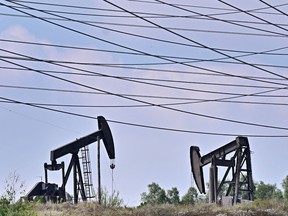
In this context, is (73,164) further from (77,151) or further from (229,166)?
(229,166)

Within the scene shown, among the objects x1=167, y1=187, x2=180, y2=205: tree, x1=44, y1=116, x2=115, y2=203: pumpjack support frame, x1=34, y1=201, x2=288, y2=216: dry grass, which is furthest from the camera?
x1=167, y1=187, x2=180, y2=205: tree

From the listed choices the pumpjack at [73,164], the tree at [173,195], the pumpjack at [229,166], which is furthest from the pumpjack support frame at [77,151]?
the tree at [173,195]

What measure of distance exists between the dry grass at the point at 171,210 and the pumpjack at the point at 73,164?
20.5 ft

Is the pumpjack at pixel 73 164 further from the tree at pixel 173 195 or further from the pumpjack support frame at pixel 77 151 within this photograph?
the tree at pixel 173 195

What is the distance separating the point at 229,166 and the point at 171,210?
980 cm

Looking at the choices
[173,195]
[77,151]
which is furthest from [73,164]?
[173,195]

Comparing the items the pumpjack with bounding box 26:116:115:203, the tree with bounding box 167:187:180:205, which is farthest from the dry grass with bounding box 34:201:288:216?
the tree with bounding box 167:187:180:205

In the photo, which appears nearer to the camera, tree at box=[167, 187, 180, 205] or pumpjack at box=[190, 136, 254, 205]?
pumpjack at box=[190, 136, 254, 205]

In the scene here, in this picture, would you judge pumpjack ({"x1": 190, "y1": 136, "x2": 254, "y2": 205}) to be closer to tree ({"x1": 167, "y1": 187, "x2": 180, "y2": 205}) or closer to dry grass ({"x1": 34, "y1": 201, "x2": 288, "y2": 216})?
dry grass ({"x1": 34, "y1": 201, "x2": 288, "y2": 216})

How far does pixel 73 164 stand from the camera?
4228cm

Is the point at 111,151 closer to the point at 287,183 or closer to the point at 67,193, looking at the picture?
the point at 67,193

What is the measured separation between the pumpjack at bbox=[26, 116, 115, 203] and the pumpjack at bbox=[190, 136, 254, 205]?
5.46m

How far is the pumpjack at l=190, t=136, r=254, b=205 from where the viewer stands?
42875 millimetres

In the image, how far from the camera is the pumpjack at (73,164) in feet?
137
